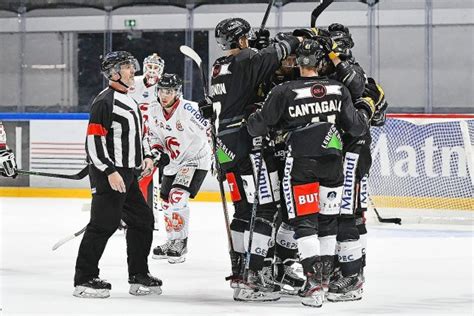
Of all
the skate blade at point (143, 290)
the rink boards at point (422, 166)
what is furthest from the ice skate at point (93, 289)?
the rink boards at point (422, 166)

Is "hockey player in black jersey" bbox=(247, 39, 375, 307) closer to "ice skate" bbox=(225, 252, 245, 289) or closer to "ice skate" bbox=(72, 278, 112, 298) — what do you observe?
"ice skate" bbox=(225, 252, 245, 289)

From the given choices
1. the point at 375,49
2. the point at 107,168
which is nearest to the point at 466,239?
the point at 107,168

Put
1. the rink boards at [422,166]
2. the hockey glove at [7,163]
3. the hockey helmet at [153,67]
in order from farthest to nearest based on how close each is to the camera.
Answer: the rink boards at [422,166], the hockey helmet at [153,67], the hockey glove at [7,163]

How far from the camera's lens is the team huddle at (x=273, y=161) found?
13.9ft

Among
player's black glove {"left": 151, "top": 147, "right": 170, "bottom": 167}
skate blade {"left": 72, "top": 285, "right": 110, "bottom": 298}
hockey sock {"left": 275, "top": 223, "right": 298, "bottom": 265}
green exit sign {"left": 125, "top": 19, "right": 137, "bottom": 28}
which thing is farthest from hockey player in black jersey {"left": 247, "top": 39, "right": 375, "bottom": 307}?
green exit sign {"left": 125, "top": 19, "right": 137, "bottom": 28}

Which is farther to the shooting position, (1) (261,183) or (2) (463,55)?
(2) (463,55)

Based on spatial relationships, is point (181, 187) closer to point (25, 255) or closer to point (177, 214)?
point (177, 214)

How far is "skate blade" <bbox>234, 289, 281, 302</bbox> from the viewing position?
4430 millimetres

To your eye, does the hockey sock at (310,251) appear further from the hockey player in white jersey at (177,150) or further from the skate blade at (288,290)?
A: the hockey player in white jersey at (177,150)

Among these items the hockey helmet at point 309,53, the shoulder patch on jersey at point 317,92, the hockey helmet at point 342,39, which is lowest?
the shoulder patch on jersey at point 317,92

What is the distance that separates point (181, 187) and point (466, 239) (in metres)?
1.99

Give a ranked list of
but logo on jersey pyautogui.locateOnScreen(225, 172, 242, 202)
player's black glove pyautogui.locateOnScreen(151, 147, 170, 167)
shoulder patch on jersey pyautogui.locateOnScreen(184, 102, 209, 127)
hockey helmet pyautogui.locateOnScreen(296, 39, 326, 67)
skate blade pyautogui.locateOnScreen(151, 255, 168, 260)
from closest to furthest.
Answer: hockey helmet pyautogui.locateOnScreen(296, 39, 326, 67) → but logo on jersey pyautogui.locateOnScreen(225, 172, 242, 202) → player's black glove pyautogui.locateOnScreen(151, 147, 170, 167) → skate blade pyautogui.locateOnScreen(151, 255, 168, 260) → shoulder patch on jersey pyautogui.locateOnScreen(184, 102, 209, 127)

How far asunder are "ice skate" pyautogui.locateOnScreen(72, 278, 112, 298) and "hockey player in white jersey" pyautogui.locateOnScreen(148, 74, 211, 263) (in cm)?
140

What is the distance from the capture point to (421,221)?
771 cm
